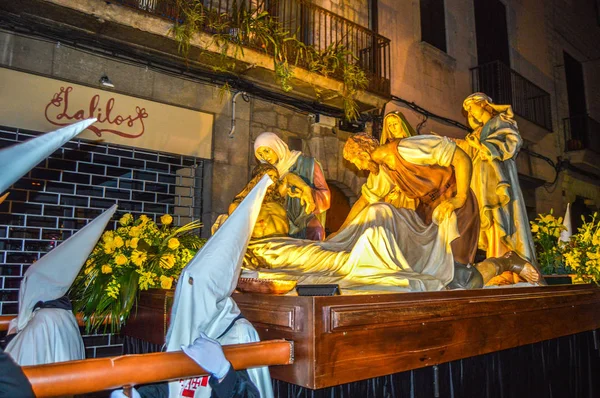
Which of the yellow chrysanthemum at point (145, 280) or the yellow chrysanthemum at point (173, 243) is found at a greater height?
the yellow chrysanthemum at point (173, 243)

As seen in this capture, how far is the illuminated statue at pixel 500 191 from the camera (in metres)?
3.96

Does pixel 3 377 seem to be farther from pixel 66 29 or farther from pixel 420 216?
pixel 66 29

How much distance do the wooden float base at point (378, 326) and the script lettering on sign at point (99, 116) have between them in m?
3.08

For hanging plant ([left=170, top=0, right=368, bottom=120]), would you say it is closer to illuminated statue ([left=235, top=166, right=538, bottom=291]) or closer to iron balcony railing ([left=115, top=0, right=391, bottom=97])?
iron balcony railing ([left=115, top=0, right=391, bottom=97])

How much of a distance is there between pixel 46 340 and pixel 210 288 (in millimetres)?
1086

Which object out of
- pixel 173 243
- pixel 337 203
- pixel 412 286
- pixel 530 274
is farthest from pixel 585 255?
pixel 337 203

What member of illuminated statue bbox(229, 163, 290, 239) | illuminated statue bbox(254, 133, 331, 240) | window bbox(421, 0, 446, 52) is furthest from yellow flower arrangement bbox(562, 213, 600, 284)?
window bbox(421, 0, 446, 52)

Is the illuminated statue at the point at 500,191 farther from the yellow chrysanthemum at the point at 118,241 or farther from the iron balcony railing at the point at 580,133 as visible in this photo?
the iron balcony railing at the point at 580,133

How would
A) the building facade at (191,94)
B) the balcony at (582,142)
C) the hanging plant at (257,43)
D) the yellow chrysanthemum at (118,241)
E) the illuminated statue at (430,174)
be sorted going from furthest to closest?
→ 1. the balcony at (582,142)
2. the hanging plant at (257,43)
3. the building facade at (191,94)
4. the illuminated statue at (430,174)
5. the yellow chrysanthemum at (118,241)

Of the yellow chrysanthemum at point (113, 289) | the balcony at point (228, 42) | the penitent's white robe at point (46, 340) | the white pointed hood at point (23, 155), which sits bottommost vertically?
the penitent's white robe at point (46, 340)

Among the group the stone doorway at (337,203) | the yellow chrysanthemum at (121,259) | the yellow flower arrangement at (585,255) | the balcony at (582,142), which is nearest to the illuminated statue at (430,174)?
the yellow flower arrangement at (585,255)

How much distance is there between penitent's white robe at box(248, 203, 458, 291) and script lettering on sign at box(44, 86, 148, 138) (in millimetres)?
3015

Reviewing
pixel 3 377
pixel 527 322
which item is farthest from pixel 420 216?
pixel 3 377

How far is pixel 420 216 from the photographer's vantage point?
3859mm
